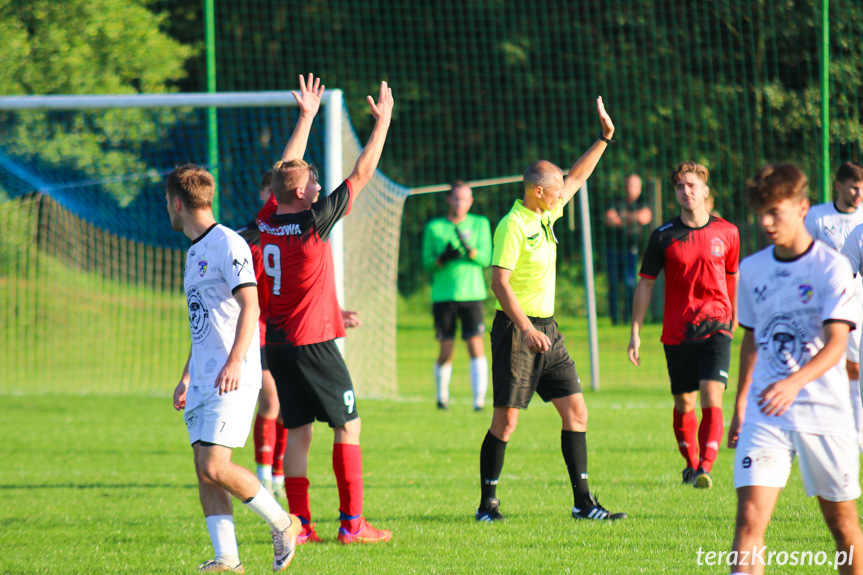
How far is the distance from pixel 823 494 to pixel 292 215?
2.94 m

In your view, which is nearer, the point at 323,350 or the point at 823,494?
the point at 823,494

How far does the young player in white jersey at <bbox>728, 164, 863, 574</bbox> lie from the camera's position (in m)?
3.24

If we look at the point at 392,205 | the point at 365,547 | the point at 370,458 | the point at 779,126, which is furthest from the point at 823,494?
the point at 779,126

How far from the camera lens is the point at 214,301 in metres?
4.25

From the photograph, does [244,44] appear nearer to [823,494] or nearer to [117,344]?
[117,344]

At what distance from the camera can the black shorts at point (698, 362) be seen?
6238mm

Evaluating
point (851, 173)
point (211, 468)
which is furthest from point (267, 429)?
point (851, 173)

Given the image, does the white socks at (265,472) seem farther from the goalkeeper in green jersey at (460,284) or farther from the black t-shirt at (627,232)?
the black t-shirt at (627,232)

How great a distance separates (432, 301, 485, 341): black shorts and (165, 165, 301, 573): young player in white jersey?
6182mm

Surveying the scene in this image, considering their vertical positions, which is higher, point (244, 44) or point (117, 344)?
point (244, 44)

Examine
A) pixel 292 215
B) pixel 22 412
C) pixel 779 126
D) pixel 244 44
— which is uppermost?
pixel 244 44

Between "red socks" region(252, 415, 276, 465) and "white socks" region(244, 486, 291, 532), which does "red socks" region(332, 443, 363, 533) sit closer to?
"white socks" region(244, 486, 291, 532)

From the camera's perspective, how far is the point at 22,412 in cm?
1080

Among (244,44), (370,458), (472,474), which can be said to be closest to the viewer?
(472,474)
